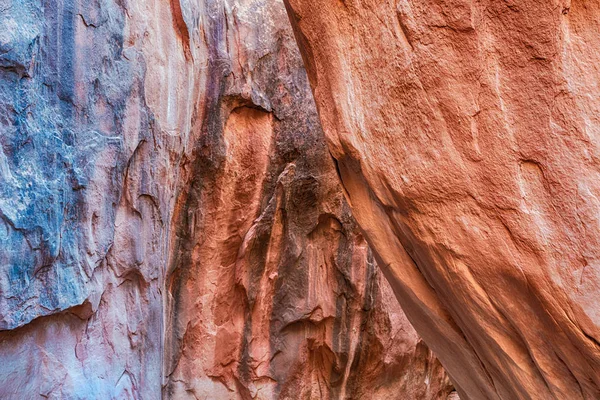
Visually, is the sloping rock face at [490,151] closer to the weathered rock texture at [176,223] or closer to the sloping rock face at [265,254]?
the weathered rock texture at [176,223]

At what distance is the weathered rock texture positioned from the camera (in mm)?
2414

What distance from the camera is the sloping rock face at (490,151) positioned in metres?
1.50

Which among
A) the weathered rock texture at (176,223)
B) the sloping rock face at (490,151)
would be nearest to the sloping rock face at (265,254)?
the weathered rock texture at (176,223)

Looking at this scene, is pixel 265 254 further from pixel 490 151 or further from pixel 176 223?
pixel 490 151

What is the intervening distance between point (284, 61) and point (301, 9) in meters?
2.44

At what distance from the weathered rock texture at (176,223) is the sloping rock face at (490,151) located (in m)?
1.31

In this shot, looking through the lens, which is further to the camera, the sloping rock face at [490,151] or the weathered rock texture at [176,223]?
the weathered rock texture at [176,223]

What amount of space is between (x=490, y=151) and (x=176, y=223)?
284 centimetres

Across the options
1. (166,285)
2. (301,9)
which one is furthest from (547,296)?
(166,285)

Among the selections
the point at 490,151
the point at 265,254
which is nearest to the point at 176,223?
the point at 265,254

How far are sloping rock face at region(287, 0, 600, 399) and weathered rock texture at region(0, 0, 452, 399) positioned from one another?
51.6 inches

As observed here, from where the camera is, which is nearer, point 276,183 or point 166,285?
point 166,285

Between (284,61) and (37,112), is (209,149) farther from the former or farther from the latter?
(37,112)

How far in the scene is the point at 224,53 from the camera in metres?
4.08
